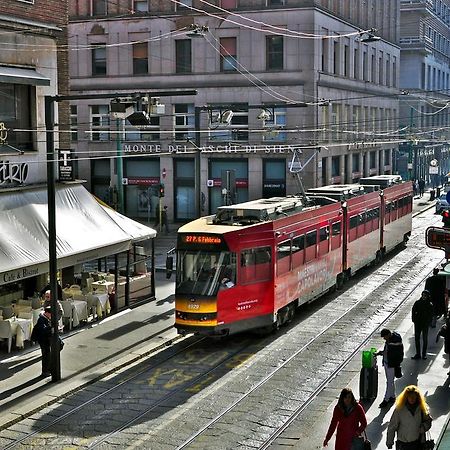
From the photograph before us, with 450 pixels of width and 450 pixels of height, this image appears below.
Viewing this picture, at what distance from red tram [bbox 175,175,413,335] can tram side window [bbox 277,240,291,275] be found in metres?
0.03

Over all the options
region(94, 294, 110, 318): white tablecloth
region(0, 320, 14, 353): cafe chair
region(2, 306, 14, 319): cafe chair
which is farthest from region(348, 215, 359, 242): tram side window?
region(0, 320, 14, 353): cafe chair

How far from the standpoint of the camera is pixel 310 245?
26219 millimetres

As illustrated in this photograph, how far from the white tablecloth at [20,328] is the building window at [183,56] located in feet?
110

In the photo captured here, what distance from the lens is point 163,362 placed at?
20438mm

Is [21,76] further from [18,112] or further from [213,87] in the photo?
[213,87]

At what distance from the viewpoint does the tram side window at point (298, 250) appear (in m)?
24.5

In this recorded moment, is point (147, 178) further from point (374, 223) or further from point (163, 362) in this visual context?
point (163, 362)

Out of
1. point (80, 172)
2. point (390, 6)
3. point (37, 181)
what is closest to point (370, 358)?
point (37, 181)

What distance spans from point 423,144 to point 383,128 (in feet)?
70.4

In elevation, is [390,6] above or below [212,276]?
above

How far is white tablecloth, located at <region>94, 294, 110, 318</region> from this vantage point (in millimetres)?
24469

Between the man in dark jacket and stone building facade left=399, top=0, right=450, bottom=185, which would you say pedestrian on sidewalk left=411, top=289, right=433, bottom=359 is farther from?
stone building facade left=399, top=0, right=450, bottom=185

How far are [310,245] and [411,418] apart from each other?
568 inches

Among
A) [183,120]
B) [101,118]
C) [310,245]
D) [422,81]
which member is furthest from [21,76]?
[422,81]
